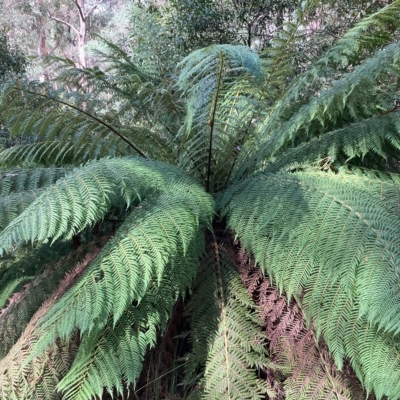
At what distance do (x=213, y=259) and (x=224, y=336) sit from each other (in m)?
0.26

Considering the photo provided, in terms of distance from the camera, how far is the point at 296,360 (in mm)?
1081

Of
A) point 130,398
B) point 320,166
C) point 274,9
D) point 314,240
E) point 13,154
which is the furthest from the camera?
point 274,9

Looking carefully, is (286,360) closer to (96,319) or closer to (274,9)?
(96,319)

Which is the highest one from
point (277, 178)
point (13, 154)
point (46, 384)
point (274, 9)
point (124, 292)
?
point (274, 9)

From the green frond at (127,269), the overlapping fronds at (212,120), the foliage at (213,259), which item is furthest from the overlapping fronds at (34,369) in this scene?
the overlapping fronds at (212,120)

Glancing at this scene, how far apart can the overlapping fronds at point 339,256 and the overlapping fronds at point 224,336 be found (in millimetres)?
139

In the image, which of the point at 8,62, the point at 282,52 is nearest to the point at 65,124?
the point at 282,52

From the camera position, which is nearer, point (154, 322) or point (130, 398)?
point (154, 322)

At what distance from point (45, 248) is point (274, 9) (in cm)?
294

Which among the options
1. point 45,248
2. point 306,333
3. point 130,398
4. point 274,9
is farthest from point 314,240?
point 274,9

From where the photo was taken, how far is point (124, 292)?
2.96 ft

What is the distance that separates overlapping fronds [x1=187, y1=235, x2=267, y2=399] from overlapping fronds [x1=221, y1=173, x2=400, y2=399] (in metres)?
0.14

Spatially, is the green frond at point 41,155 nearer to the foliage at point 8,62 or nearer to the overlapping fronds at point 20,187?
the overlapping fronds at point 20,187

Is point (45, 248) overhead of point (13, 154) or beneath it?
beneath
